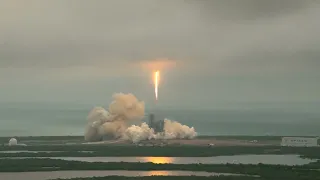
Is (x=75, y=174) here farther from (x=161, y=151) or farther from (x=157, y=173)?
(x=161, y=151)

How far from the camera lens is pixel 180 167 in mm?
91812

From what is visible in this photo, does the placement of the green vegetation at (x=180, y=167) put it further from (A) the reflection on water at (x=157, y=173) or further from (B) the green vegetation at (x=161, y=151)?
(B) the green vegetation at (x=161, y=151)

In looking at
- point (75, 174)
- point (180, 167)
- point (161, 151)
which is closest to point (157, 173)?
point (180, 167)

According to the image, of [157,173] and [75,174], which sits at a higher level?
[75,174]

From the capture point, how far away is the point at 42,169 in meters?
94.4

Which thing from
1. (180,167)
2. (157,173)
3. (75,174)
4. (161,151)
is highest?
(161,151)

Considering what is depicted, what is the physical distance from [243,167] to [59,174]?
101 ft

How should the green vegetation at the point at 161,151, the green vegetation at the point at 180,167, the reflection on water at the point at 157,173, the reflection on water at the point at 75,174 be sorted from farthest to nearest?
the green vegetation at the point at 161,151
the green vegetation at the point at 180,167
the reflection on water at the point at 157,173
the reflection on water at the point at 75,174

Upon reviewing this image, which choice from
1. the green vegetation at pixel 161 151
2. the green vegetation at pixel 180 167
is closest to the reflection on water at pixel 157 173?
the green vegetation at pixel 180 167

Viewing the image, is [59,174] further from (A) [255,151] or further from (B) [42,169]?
(A) [255,151]

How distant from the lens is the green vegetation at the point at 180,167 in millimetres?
83250

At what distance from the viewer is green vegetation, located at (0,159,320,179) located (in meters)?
83.2

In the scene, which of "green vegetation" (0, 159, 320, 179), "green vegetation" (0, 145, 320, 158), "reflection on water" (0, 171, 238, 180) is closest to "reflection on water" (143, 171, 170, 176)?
"reflection on water" (0, 171, 238, 180)

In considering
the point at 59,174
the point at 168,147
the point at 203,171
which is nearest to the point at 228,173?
the point at 203,171
